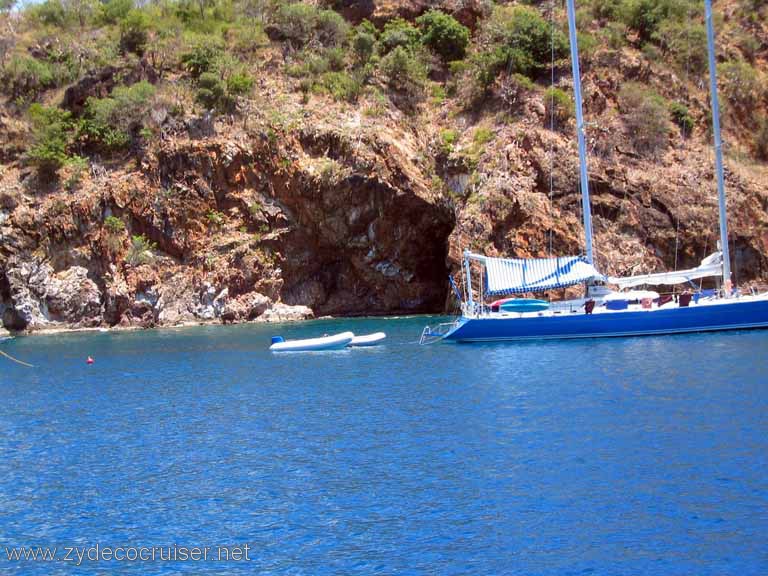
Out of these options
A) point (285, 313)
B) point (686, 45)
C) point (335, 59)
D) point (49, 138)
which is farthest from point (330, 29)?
point (686, 45)

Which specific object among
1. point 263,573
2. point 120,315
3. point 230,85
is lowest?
point 263,573

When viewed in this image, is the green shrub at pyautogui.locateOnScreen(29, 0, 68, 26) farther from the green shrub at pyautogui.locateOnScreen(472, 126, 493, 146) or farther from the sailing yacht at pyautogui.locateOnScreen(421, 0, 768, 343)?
the sailing yacht at pyautogui.locateOnScreen(421, 0, 768, 343)

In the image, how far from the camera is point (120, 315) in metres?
71.4

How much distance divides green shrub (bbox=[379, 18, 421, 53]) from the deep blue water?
173 ft

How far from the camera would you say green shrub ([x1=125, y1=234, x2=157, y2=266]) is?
7119 centimetres

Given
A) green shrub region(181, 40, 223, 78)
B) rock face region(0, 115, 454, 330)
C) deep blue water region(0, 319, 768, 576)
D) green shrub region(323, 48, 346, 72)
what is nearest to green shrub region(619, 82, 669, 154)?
rock face region(0, 115, 454, 330)

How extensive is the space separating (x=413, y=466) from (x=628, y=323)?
90.2 feet

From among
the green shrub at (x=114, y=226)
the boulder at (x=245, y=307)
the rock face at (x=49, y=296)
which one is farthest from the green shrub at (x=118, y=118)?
the boulder at (x=245, y=307)

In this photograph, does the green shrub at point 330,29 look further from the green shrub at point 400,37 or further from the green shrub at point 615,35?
the green shrub at point 615,35

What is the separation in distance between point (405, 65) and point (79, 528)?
67192 millimetres

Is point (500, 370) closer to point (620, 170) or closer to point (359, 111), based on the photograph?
point (620, 170)

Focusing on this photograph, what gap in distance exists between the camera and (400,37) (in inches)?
3317

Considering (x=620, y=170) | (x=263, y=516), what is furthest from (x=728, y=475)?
(x=620, y=170)

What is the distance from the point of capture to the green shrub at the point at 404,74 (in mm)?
79625
